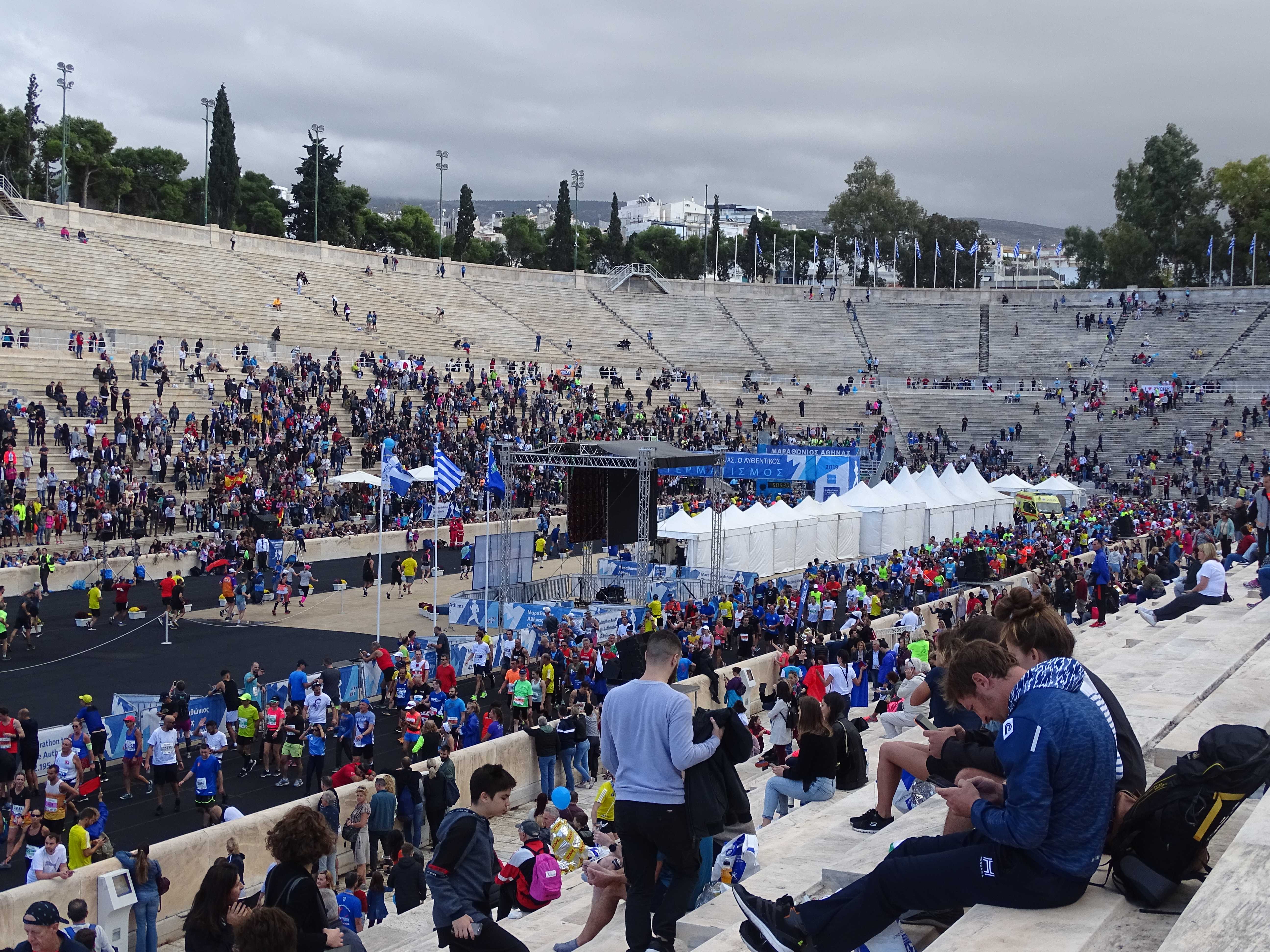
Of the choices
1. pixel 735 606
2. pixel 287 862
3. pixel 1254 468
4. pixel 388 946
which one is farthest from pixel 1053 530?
pixel 287 862

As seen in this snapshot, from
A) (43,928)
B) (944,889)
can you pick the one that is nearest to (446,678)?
(43,928)

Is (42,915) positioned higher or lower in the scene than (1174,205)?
Answer: lower

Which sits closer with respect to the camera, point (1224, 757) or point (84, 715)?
point (1224, 757)

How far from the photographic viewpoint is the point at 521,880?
7848 mm

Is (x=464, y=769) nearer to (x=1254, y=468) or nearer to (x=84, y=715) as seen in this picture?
(x=84, y=715)

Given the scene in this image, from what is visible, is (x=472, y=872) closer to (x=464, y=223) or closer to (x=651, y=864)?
(x=651, y=864)

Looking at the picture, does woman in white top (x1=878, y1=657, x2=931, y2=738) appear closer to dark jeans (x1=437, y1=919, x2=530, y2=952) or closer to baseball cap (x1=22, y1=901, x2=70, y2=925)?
dark jeans (x1=437, y1=919, x2=530, y2=952)

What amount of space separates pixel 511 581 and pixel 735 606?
514 cm

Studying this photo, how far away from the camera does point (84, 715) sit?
45.7 ft

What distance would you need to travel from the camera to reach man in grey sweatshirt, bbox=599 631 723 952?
A: 16.7 feet

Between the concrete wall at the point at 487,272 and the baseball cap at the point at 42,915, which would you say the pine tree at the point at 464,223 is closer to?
the concrete wall at the point at 487,272

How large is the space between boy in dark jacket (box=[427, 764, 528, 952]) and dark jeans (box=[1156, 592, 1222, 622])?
9.95 m

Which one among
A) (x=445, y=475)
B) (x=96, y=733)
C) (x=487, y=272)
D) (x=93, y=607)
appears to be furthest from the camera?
(x=487, y=272)

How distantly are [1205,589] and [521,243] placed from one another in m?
96.8
